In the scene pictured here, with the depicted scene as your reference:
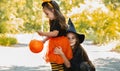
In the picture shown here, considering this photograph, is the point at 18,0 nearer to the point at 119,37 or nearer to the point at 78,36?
the point at 119,37

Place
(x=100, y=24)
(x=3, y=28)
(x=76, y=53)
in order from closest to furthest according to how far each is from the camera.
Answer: (x=76, y=53) → (x=100, y=24) → (x=3, y=28)

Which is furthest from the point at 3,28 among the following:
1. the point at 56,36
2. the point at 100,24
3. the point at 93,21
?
the point at 56,36

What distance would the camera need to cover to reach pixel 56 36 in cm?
373

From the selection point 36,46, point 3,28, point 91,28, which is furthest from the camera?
point 3,28

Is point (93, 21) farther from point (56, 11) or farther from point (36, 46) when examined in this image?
point (36, 46)

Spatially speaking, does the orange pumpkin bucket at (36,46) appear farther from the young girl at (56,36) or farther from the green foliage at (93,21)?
the green foliage at (93,21)

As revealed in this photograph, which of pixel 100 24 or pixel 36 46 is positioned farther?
pixel 100 24

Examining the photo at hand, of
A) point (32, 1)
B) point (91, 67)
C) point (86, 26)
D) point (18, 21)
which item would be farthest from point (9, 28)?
point (91, 67)

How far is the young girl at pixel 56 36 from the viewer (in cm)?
372

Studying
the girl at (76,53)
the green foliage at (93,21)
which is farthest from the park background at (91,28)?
the girl at (76,53)

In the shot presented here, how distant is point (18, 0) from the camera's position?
119 feet

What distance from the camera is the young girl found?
3719 mm

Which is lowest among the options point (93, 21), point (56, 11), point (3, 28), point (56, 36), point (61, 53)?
point (61, 53)

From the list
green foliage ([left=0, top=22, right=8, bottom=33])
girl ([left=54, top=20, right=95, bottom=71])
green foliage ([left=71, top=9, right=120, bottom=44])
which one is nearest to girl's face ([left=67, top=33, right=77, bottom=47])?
girl ([left=54, top=20, right=95, bottom=71])
